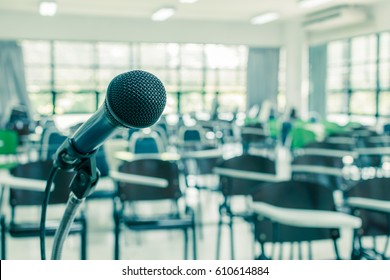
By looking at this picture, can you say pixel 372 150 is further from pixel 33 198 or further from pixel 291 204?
pixel 33 198

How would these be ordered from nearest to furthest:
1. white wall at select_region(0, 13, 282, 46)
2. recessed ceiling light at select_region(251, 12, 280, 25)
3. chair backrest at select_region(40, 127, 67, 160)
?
chair backrest at select_region(40, 127, 67, 160)
recessed ceiling light at select_region(251, 12, 280, 25)
white wall at select_region(0, 13, 282, 46)

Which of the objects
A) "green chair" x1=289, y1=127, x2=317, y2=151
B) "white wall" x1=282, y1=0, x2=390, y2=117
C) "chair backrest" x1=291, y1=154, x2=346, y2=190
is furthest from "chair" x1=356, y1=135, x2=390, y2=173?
"white wall" x1=282, y1=0, x2=390, y2=117

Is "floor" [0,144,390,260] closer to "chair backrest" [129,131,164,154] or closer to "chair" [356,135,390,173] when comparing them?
"chair backrest" [129,131,164,154]

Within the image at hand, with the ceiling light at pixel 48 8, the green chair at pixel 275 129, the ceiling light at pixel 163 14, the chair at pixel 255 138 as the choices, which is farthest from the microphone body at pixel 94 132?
the ceiling light at pixel 163 14

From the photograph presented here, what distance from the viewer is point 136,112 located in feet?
2.67

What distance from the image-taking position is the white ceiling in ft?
36.8

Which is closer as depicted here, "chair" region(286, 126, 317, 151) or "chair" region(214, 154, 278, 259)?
"chair" region(214, 154, 278, 259)

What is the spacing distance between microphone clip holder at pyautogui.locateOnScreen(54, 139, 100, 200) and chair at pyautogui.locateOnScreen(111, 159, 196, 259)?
8.23 ft

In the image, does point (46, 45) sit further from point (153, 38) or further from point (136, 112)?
point (136, 112)

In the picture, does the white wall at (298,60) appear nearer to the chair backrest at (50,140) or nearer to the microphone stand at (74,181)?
the chair backrest at (50,140)

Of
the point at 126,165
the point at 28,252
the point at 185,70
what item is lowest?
the point at 28,252

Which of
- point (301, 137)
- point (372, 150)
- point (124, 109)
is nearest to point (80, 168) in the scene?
point (124, 109)

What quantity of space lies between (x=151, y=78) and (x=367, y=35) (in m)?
11.8
